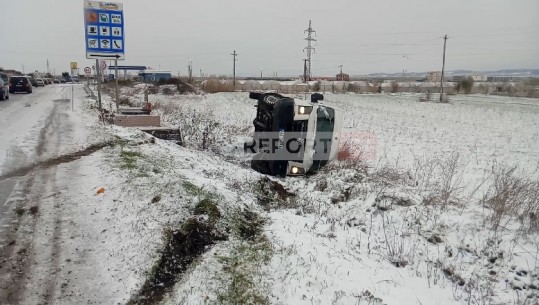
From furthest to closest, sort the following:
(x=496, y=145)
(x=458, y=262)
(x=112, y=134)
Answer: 1. (x=496, y=145)
2. (x=112, y=134)
3. (x=458, y=262)

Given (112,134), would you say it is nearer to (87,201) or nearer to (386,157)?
(87,201)

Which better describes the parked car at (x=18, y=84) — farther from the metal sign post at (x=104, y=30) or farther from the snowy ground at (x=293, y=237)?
the snowy ground at (x=293, y=237)

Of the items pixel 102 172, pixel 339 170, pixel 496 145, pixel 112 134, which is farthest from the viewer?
pixel 496 145

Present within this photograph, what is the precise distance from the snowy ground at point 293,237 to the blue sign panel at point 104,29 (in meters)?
6.32

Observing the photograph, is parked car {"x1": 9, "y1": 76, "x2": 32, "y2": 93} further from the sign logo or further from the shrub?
the shrub

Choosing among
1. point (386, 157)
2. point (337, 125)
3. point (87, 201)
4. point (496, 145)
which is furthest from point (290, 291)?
point (496, 145)

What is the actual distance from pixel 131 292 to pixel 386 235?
11.5 ft

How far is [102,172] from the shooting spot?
6891mm

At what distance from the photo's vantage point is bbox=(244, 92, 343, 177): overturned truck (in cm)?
802

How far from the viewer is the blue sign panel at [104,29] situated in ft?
43.5

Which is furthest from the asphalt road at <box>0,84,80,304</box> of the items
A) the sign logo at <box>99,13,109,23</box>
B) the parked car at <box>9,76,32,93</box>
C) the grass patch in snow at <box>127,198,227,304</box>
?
the parked car at <box>9,76,32,93</box>

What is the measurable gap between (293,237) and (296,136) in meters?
3.48

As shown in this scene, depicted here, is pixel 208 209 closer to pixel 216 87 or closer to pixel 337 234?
pixel 337 234

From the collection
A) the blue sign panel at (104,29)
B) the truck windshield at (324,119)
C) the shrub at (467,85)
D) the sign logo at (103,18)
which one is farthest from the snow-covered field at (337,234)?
the shrub at (467,85)
